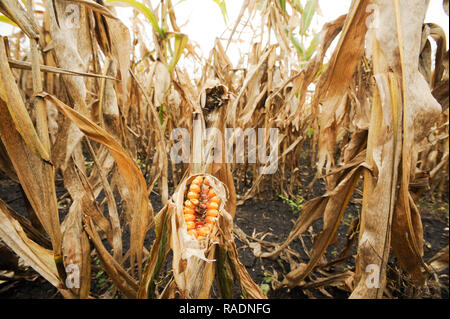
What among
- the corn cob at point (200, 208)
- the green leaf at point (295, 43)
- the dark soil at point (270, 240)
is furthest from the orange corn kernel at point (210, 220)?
the green leaf at point (295, 43)

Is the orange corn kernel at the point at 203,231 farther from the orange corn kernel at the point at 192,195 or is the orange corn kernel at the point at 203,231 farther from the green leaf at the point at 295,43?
the green leaf at the point at 295,43

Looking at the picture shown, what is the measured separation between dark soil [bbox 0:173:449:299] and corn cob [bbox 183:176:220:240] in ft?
1.39

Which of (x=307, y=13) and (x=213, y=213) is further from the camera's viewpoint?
(x=307, y=13)

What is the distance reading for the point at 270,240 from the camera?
3.13ft

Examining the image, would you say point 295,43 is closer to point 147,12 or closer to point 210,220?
point 147,12

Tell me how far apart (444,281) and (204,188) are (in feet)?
3.42

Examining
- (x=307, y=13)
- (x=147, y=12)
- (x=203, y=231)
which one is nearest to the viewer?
(x=203, y=231)

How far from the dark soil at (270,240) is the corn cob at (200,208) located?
42 centimetres

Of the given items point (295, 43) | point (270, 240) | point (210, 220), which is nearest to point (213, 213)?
point (210, 220)

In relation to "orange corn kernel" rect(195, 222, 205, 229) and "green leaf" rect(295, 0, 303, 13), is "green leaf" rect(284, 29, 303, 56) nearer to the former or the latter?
"green leaf" rect(295, 0, 303, 13)

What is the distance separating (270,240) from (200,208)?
65 centimetres

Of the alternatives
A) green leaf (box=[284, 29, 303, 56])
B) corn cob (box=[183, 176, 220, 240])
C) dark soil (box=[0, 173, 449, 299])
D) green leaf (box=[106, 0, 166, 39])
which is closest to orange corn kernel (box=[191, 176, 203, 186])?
corn cob (box=[183, 176, 220, 240])

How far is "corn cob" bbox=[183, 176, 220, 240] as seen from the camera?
40 cm
